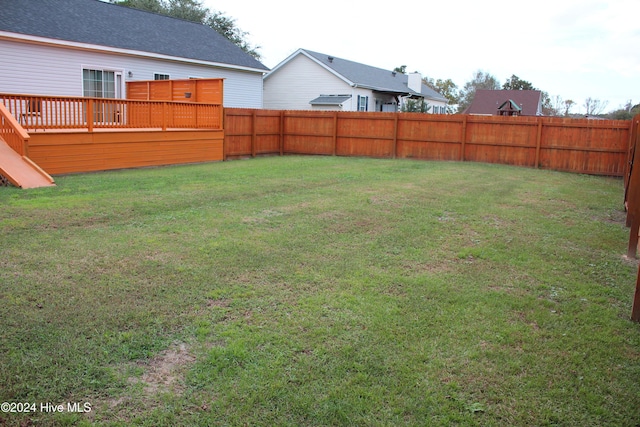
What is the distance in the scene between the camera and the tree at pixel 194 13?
1332 inches

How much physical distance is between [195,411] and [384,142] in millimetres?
16665

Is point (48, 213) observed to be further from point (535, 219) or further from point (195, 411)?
point (535, 219)

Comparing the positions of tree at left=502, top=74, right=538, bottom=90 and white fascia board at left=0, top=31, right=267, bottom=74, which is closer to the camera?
white fascia board at left=0, top=31, right=267, bottom=74

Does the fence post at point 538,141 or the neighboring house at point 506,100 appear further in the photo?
the neighboring house at point 506,100

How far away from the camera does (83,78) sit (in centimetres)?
1686

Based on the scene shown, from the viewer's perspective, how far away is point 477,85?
76.4 meters

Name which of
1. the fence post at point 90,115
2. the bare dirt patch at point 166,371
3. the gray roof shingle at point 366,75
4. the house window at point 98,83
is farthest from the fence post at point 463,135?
the bare dirt patch at point 166,371

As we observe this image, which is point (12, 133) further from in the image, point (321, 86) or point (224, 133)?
point (321, 86)

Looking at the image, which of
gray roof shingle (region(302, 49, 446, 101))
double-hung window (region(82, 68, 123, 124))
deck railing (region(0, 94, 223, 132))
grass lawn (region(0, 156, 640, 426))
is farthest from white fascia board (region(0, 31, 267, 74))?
gray roof shingle (region(302, 49, 446, 101))

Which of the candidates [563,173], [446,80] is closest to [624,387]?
[563,173]

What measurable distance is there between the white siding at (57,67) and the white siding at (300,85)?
39.4 ft

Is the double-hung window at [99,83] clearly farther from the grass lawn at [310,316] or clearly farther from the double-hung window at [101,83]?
the grass lawn at [310,316]

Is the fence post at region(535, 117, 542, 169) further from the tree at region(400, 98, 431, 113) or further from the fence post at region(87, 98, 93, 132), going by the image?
the tree at region(400, 98, 431, 113)

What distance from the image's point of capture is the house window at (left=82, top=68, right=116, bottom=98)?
55.9 feet
